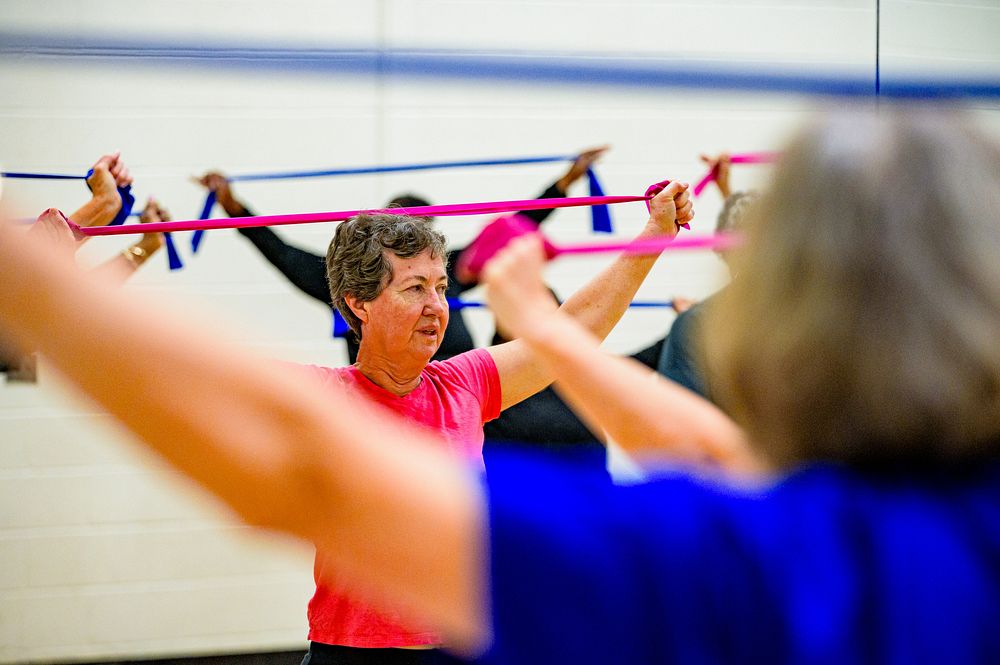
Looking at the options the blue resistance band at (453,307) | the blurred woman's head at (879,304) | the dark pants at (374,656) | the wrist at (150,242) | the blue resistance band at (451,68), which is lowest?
the dark pants at (374,656)

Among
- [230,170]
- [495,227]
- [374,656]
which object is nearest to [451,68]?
[495,227]

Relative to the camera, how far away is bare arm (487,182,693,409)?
71.4 inches

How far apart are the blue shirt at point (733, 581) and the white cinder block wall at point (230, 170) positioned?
10.7 feet

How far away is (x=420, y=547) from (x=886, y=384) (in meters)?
0.24

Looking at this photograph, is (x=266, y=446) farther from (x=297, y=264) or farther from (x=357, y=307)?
(x=297, y=264)

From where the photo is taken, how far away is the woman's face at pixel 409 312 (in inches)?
80.4

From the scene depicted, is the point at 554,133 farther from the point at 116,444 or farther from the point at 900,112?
the point at 900,112

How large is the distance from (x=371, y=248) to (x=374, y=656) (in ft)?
2.71

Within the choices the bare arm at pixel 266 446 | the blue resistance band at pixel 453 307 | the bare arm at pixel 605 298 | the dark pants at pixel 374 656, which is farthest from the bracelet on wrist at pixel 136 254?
the bare arm at pixel 266 446

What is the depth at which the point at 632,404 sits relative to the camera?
2.49ft

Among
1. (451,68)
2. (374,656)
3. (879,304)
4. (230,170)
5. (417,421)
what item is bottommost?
(374,656)

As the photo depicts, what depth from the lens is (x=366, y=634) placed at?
181 cm

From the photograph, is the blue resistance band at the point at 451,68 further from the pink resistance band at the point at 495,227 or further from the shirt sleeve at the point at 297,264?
the shirt sleeve at the point at 297,264

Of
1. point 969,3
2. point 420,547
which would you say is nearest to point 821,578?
point 420,547
